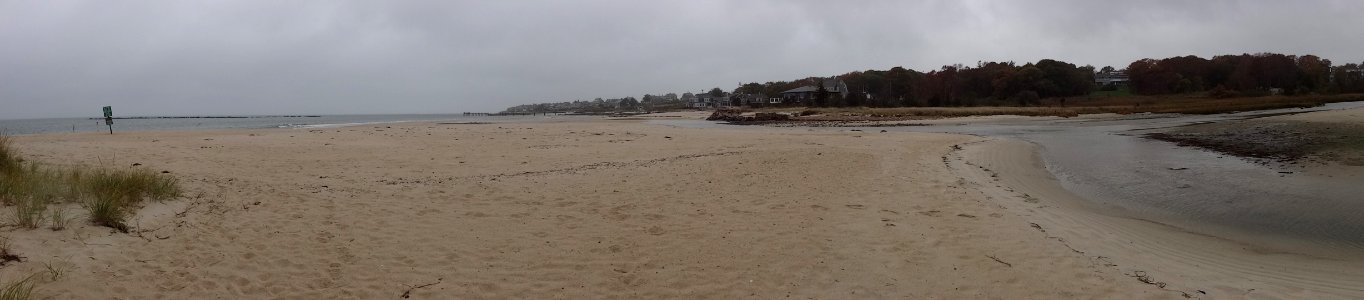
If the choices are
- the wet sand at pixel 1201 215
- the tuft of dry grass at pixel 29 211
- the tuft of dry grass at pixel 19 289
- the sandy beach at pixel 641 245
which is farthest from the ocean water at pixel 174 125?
the wet sand at pixel 1201 215

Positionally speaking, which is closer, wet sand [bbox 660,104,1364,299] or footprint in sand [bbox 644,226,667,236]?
wet sand [bbox 660,104,1364,299]

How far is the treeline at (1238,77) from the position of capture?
7281 cm

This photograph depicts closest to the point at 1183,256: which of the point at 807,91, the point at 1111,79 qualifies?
the point at 807,91

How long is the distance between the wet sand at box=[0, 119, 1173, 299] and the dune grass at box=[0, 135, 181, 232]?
0.62 ft

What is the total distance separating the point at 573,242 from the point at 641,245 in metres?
0.65

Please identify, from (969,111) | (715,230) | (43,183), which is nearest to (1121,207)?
(715,230)

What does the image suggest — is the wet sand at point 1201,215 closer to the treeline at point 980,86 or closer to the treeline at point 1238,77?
the treeline at point 980,86

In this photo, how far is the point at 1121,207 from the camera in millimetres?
8227

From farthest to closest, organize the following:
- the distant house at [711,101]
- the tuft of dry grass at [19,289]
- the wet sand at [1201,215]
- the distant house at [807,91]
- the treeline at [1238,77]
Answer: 1. the distant house at [711,101]
2. the distant house at [807,91]
3. the treeline at [1238,77]
4. the wet sand at [1201,215]
5. the tuft of dry grass at [19,289]

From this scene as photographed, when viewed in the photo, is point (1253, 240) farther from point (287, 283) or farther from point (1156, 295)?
point (287, 283)

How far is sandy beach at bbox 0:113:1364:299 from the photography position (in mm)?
4238

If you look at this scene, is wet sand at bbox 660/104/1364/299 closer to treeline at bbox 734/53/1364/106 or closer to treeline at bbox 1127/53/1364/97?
treeline at bbox 734/53/1364/106

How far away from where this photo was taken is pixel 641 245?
18.1 feet

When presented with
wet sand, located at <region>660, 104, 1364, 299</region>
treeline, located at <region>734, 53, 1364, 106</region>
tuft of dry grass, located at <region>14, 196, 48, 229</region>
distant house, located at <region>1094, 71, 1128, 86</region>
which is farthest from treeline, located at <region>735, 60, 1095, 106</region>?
tuft of dry grass, located at <region>14, 196, 48, 229</region>
